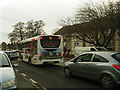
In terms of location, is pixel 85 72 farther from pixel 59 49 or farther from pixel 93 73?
pixel 59 49

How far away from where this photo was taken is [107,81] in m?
5.66

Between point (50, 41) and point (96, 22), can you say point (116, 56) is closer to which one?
point (50, 41)

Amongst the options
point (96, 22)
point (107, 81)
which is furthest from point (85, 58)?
point (96, 22)

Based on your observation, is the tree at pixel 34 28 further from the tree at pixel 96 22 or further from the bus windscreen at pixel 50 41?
the bus windscreen at pixel 50 41

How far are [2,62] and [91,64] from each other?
11.6 ft

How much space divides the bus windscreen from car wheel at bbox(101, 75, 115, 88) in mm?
7380

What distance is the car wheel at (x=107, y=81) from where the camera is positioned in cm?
545

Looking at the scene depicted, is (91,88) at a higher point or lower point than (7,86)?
lower

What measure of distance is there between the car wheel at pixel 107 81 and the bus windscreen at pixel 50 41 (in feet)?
24.2

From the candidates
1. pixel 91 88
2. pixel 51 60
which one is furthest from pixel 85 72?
pixel 51 60

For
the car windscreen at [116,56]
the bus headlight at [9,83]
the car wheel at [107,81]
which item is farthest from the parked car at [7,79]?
the car windscreen at [116,56]

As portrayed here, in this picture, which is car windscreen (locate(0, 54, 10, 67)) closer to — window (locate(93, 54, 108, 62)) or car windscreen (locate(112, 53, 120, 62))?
window (locate(93, 54, 108, 62))

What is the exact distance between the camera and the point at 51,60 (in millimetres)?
12602

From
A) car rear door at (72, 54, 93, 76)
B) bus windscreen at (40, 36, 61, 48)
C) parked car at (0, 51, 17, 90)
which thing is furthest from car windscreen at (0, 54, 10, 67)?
bus windscreen at (40, 36, 61, 48)
